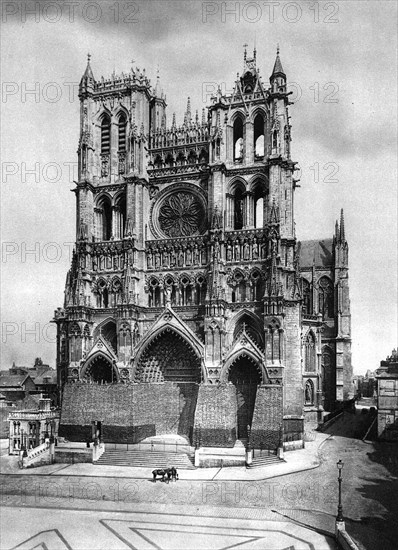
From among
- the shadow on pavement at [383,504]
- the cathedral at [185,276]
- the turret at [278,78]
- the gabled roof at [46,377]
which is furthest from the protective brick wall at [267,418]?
the gabled roof at [46,377]

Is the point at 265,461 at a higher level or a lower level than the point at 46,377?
lower

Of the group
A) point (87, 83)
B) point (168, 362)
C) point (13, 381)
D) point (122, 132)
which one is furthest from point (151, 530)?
point (13, 381)

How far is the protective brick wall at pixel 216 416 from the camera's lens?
36.7m

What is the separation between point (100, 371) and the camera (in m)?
42.5

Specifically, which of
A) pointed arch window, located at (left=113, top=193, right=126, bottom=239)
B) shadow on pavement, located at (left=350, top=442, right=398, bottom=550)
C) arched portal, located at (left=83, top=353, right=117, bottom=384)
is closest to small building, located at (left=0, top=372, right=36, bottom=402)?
arched portal, located at (left=83, top=353, right=117, bottom=384)

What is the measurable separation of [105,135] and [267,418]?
92.1 feet

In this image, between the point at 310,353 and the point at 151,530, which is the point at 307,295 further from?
the point at 151,530

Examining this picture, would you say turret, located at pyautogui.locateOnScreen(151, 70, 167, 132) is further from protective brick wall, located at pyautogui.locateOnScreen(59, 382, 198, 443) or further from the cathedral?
protective brick wall, located at pyautogui.locateOnScreen(59, 382, 198, 443)

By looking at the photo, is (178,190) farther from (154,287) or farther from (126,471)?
(126,471)

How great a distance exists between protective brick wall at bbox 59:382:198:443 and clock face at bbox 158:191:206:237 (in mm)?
12595

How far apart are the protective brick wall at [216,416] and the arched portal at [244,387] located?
1904mm

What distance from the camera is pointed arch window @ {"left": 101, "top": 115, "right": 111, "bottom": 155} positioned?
155 feet

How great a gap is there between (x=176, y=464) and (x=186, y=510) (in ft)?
30.5

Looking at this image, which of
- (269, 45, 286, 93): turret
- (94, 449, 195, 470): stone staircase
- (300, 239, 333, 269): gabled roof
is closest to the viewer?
(94, 449, 195, 470): stone staircase
